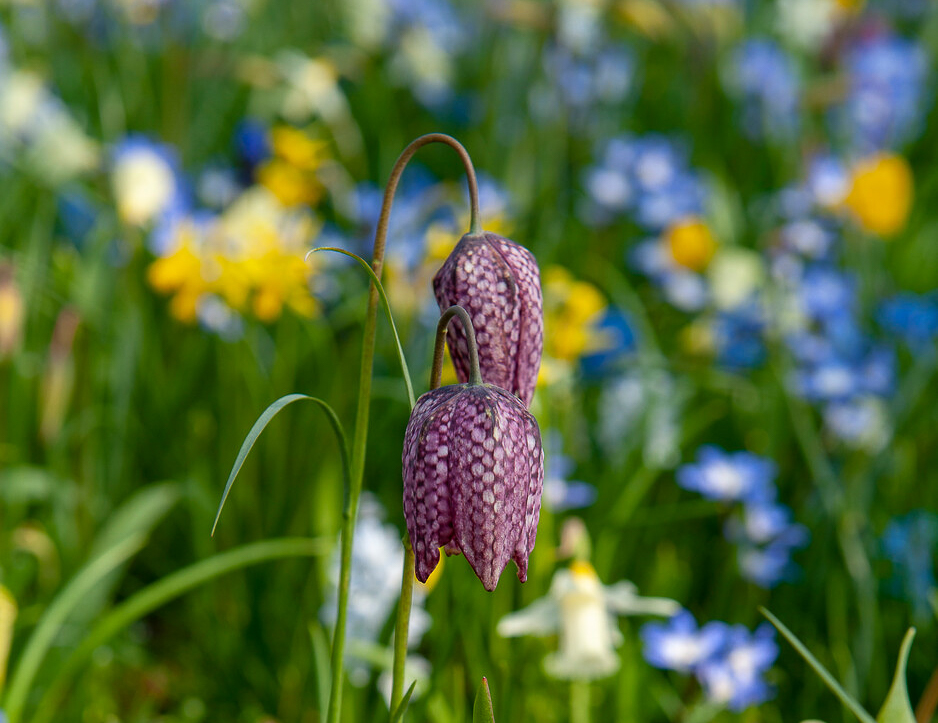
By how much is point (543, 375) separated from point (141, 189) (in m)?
1.05

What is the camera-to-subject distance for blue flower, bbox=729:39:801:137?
133 inches

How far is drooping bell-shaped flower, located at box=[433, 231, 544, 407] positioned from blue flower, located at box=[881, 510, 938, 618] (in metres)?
1.04

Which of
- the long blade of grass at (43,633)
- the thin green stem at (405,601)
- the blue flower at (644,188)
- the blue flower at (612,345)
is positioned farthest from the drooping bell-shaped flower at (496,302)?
the blue flower at (644,188)

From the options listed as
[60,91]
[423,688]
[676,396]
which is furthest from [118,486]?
[60,91]

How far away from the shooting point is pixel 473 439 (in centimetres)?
74

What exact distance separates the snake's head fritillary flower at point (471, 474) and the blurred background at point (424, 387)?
1.36 ft

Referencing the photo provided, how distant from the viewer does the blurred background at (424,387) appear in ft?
4.83

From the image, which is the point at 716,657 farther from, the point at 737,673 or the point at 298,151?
the point at 298,151

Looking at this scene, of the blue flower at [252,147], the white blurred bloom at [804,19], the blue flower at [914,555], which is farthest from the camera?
the white blurred bloom at [804,19]

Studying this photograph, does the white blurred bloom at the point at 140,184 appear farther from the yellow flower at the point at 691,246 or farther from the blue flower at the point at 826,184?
the blue flower at the point at 826,184

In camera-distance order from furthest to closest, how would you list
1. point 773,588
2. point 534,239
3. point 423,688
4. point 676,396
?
point 534,239
point 676,396
point 773,588
point 423,688

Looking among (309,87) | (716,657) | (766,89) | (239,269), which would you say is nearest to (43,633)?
(239,269)

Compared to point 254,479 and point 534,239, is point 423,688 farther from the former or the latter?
point 534,239

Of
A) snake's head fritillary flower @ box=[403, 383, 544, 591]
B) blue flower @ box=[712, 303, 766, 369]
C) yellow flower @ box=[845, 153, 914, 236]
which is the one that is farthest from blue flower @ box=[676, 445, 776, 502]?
yellow flower @ box=[845, 153, 914, 236]
